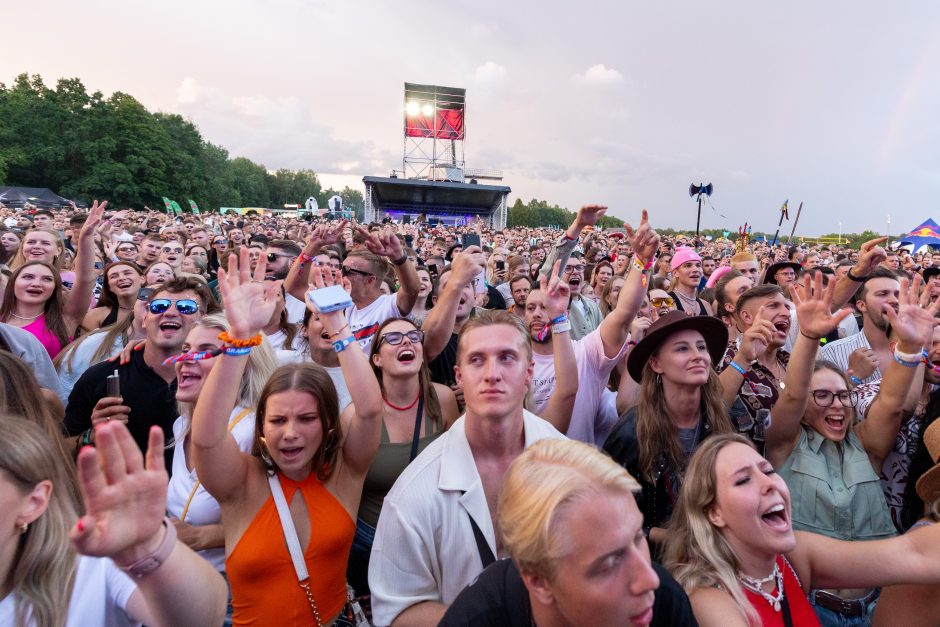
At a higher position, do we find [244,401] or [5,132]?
[5,132]

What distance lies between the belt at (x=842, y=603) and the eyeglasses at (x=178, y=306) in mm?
3748

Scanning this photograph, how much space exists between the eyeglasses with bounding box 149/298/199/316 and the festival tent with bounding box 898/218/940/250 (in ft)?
84.5

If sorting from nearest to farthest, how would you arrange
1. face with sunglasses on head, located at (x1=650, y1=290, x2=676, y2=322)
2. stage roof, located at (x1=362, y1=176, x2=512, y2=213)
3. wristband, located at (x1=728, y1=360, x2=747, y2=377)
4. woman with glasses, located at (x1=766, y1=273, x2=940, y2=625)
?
woman with glasses, located at (x1=766, y1=273, x2=940, y2=625)
wristband, located at (x1=728, y1=360, x2=747, y2=377)
face with sunglasses on head, located at (x1=650, y1=290, x2=676, y2=322)
stage roof, located at (x1=362, y1=176, x2=512, y2=213)

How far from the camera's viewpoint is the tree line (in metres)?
47.7

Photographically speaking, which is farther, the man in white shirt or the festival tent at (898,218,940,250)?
the festival tent at (898,218,940,250)

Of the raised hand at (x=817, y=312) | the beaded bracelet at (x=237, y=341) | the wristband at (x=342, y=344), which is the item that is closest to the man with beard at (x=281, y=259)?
the wristband at (x=342, y=344)

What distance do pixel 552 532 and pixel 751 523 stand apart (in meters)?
1.03

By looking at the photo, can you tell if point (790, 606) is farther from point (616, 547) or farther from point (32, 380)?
point (32, 380)

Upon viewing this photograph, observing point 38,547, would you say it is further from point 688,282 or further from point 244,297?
point 688,282

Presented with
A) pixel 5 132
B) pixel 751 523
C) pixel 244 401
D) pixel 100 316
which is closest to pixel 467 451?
pixel 751 523

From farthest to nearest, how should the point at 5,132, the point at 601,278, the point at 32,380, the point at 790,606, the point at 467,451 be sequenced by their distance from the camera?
1. the point at 5,132
2. the point at 601,278
3. the point at 32,380
4. the point at 467,451
5. the point at 790,606

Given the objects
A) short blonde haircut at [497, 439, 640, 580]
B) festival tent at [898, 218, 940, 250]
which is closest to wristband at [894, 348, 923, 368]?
short blonde haircut at [497, 439, 640, 580]

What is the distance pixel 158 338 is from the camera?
3172 mm

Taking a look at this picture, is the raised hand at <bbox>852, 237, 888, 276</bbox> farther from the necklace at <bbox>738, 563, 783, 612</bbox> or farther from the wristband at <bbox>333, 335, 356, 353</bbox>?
the wristband at <bbox>333, 335, 356, 353</bbox>
